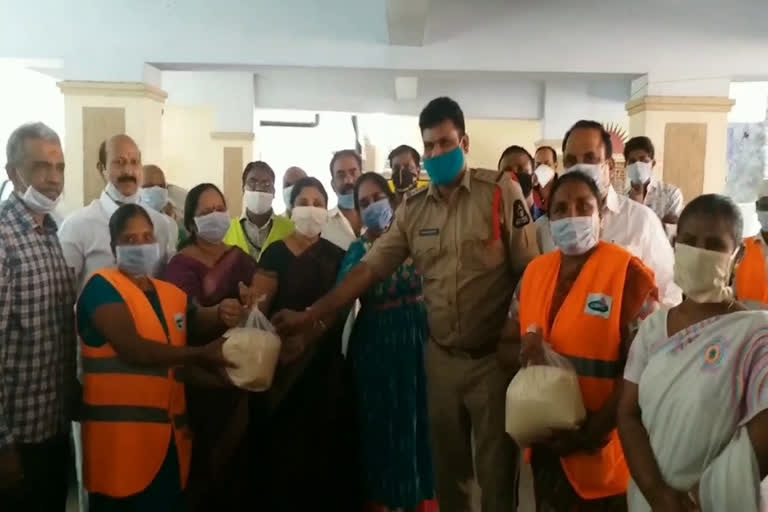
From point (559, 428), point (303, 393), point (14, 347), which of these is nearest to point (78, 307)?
point (14, 347)

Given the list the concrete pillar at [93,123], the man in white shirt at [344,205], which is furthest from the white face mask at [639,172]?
the concrete pillar at [93,123]

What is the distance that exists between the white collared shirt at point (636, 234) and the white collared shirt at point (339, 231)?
3.48ft

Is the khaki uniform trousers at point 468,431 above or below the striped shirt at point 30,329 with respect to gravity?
below

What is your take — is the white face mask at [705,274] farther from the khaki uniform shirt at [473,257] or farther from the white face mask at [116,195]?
the white face mask at [116,195]

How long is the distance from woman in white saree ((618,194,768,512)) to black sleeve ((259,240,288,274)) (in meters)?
1.39

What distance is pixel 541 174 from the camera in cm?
452

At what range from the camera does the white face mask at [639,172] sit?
378cm

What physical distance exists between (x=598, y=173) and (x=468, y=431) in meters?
1.05

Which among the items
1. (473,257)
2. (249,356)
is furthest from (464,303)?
(249,356)

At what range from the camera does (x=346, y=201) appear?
3.45 meters

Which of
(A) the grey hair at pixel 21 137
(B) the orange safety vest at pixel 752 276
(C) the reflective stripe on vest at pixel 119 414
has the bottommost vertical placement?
(C) the reflective stripe on vest at pixel 119 414

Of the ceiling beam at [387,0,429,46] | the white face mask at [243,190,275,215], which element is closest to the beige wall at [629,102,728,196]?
the ceiling beam at [387,0,429,46]

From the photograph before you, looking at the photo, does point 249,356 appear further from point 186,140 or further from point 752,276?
point 186,140

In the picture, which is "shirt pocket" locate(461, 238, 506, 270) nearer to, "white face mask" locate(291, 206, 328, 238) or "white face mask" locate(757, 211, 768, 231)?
"white face mask" locate(291, 206, 328, 238)
